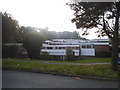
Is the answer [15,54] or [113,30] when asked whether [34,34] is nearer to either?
[15,54]

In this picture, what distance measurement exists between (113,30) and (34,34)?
1077 centimetres

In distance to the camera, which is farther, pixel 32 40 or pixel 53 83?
pixel 32 40

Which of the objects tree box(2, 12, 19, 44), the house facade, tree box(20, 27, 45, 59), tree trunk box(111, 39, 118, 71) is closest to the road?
tree trunk box(111, 39, 118, 71)

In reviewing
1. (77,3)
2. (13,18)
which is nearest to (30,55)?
(13,18)

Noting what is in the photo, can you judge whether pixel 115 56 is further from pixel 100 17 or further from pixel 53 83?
pixel 53 83

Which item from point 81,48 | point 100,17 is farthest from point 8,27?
point 81,48

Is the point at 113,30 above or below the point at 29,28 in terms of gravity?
below

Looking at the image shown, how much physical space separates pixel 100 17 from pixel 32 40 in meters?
10.4

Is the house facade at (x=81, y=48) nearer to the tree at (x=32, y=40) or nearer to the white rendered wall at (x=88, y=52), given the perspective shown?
the white rendered wall at (x=88, y=52)

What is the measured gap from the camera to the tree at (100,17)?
7652 mm

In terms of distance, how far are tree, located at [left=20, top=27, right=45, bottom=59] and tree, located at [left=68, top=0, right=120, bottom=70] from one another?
28.7 ft

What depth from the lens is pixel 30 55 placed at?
55.5ft

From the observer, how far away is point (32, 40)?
16.4 meters

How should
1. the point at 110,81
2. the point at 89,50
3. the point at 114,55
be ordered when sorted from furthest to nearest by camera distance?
the point at 89,50 → the point at 114,55 → the point at 110,81
